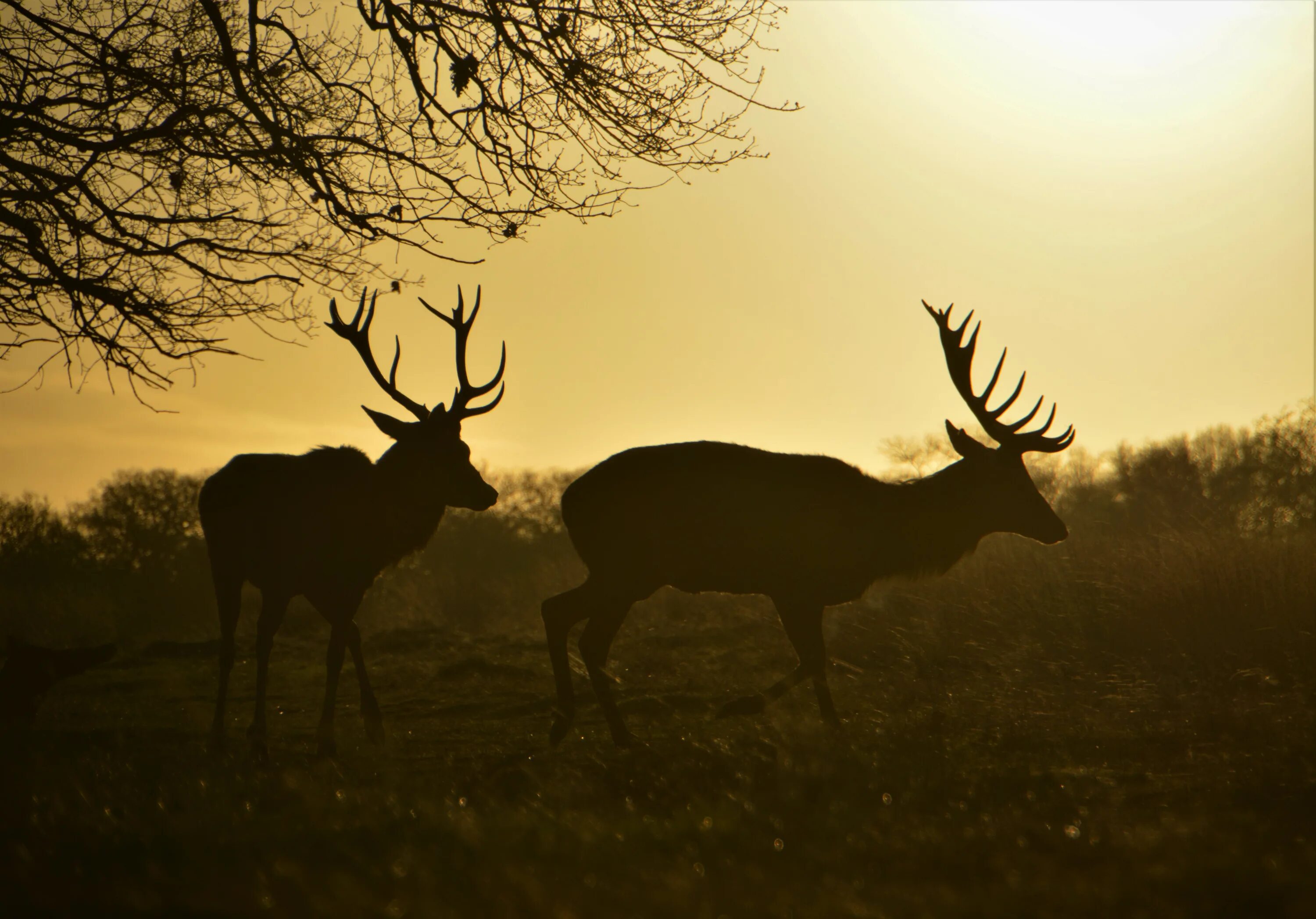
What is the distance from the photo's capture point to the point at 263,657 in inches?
295

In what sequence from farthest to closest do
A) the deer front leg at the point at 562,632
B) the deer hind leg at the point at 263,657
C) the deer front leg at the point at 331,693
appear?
1. the deer front leg at the point at 562,632
2. the deer front leg at the point at 331,693
3. the deer hind leg at the point at 263,657

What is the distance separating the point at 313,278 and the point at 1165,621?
7609mm

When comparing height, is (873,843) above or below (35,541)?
below

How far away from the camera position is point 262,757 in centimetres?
633

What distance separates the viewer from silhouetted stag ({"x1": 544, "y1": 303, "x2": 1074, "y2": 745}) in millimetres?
7301

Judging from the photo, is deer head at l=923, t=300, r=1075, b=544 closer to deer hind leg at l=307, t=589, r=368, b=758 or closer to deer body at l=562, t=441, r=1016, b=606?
deer body at l=562, t=441, r=1016, b=606

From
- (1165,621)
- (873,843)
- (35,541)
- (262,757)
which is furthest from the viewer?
(35,541)

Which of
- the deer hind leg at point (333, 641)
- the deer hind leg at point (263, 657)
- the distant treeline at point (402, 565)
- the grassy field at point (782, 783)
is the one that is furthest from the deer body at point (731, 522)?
the distant treeline at point (402, 565)

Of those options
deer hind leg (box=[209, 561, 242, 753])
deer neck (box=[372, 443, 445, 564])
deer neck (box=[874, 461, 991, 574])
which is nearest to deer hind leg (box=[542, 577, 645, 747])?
deer neck (box=[372, 443, 445, 564])

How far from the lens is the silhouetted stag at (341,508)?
7.73 m

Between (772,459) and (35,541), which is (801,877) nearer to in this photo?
(772,459)

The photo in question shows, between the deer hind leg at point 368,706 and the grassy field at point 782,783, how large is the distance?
139 mm

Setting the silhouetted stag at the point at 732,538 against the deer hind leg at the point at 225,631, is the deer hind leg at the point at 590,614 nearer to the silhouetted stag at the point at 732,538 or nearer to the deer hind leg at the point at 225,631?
the silhouetted stag at the point at 732,538

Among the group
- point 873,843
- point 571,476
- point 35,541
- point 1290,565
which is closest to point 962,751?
point 873,843
